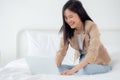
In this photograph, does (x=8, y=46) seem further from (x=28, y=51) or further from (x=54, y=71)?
(x=54, y=71)

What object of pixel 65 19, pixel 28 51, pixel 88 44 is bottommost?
pixel 28 51

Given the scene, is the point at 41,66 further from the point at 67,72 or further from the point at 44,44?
the point at 44,44

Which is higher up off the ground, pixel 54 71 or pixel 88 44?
pixel 88 44

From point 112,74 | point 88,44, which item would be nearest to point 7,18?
point 88,44

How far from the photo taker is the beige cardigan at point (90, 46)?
5.79ft

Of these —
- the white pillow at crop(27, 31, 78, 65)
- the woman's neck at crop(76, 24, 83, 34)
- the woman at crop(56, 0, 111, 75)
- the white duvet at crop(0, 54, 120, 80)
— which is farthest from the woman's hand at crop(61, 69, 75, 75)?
the white pillow at crop(27, 31, 78, 65)

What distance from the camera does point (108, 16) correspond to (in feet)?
8.66

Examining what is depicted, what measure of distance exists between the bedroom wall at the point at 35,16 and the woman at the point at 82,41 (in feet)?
2.46

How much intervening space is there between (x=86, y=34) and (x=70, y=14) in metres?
0.19

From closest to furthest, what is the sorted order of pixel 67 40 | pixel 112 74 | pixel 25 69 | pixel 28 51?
1. pixel 112 74
2. pixel 25 69
3. pixel 67 40
4. pixel 28 51

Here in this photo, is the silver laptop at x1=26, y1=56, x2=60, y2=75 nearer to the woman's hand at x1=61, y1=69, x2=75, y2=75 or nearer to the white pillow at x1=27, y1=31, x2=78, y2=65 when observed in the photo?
the woman's hand at x1=61, y1=69, x2=75, y2=75

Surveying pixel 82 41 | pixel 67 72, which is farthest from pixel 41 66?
pixel 82 41

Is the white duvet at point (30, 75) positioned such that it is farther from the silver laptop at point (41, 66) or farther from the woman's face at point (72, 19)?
the woman's face at point (72, 19)

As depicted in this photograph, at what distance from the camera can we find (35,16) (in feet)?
8.95
